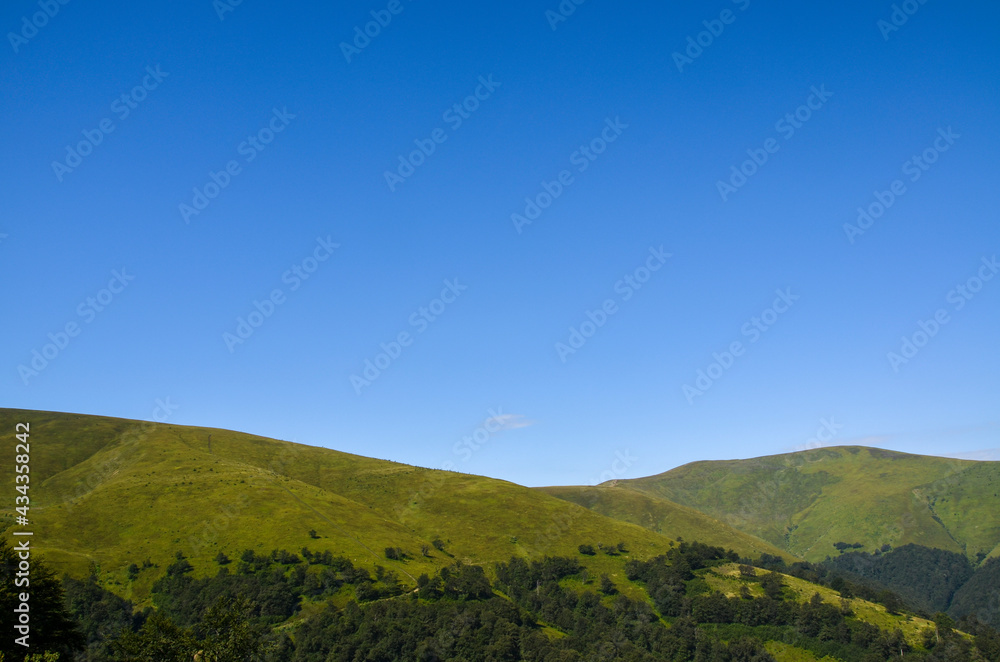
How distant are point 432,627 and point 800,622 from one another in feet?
296

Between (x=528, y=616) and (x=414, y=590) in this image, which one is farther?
(x=414, y=590)

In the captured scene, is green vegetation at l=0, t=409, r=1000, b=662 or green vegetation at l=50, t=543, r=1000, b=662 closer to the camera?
green vegetation at l=50, t=543, r=1000, b=662

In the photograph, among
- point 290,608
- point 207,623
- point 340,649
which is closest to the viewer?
point 207,623

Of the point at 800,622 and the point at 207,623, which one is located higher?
the point at 207,623

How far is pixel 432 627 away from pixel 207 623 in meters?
73.6

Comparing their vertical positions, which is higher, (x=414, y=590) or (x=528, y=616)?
(x=414, y=590)

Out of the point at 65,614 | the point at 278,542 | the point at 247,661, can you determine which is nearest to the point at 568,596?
the point at 278,542

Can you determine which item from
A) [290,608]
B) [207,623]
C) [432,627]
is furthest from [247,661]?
[290,608]

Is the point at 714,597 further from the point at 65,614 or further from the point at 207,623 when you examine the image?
the point at 65,614

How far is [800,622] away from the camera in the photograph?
474ft

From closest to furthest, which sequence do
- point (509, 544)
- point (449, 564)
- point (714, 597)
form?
point (714, 597) → point (449, 564) → point (509, 544)

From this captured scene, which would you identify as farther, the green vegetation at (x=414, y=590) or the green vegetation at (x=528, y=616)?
the green vegetation at (x=414, y=590)

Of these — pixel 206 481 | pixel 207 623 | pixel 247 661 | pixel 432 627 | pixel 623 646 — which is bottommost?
pixel 623 646

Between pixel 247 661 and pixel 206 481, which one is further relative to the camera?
pixel 206 481
